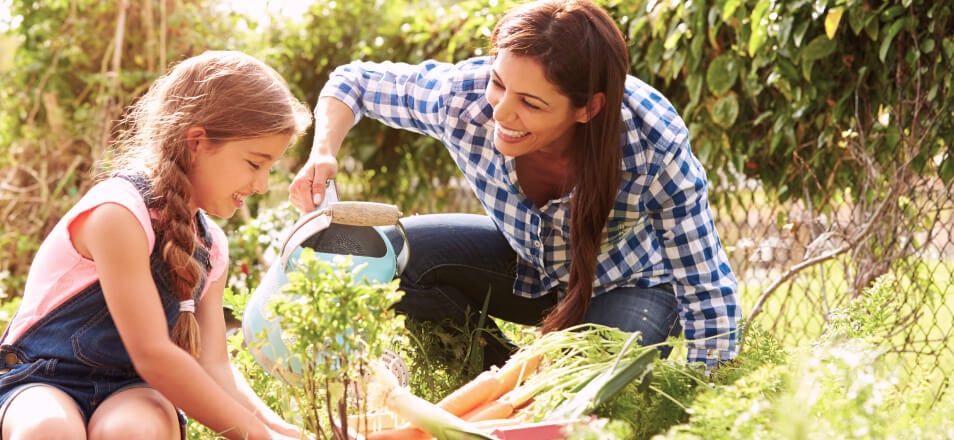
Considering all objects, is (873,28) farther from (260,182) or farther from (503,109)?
(260,182)

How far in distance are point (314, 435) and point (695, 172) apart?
1076mm

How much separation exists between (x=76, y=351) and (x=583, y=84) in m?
1.08

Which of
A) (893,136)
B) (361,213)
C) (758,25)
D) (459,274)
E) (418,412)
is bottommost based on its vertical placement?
(459,274)

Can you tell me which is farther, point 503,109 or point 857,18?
point 857,18

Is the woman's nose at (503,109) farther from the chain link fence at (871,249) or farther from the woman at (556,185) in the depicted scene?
the chain link fence at (871,249)

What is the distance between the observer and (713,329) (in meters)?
2.24

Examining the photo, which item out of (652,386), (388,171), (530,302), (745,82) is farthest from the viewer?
(388,171)

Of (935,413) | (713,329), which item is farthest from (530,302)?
(935,413)

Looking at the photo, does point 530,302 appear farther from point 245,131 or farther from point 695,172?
point 245,131

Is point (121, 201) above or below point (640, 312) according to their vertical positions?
above

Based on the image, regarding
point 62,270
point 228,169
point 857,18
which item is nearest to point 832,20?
point 857,18

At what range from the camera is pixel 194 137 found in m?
1.80

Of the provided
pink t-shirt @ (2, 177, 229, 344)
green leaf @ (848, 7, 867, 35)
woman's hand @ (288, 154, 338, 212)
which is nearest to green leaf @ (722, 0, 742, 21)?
green leaf @ (848, 7, 867, 35)

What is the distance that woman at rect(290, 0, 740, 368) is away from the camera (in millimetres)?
2094
